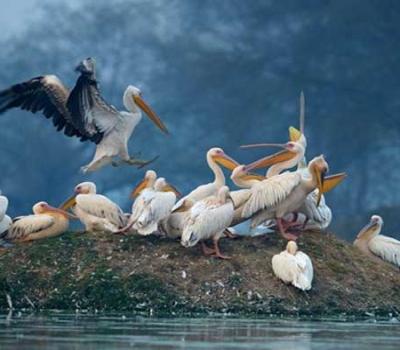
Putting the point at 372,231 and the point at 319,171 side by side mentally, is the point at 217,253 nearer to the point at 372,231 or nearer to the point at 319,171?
the point at 319,171

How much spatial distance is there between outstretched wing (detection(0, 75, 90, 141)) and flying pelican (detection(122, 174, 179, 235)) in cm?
217

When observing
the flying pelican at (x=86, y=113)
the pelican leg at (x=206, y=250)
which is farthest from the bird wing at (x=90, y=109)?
the pelican leg at (x=206, y=250)

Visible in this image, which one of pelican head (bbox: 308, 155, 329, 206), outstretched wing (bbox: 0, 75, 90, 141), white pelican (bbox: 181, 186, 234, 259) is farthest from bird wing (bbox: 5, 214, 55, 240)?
pelican head (bbox: 308, 155, 329, 206)

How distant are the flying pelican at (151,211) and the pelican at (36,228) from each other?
71 cm

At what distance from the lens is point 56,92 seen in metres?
17.7

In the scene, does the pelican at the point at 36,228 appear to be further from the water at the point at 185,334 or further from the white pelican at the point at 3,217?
the water at the point at 185,334

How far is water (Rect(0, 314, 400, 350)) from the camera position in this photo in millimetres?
11633

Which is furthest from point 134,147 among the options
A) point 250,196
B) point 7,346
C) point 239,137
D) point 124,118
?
point 7,346

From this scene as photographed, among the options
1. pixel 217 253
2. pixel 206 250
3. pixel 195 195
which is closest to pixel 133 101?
pixel 195 195

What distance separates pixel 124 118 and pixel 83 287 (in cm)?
314

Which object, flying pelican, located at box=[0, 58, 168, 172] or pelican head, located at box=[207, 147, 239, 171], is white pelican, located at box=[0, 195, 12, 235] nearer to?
flying pelican, located at box=[0, 58, 168, 172]

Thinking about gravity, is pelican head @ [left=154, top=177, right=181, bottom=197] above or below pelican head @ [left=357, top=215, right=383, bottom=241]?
above

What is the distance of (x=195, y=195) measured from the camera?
16.5 meters

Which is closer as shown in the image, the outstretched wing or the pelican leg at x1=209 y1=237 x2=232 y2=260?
the pelican leg at x1=209 y1=237 x2=232 y2=260
